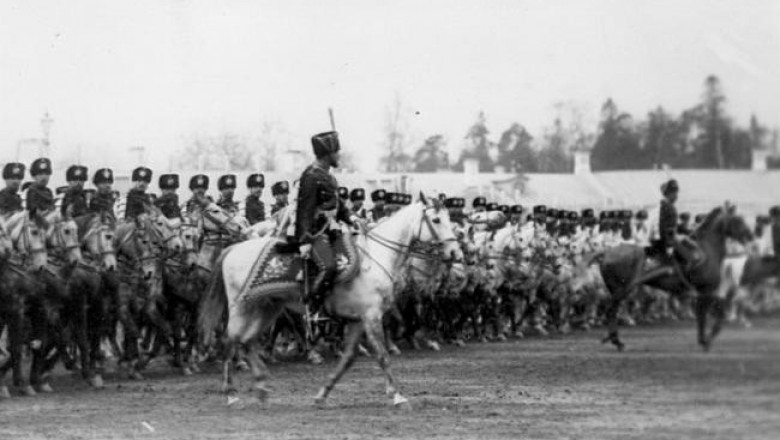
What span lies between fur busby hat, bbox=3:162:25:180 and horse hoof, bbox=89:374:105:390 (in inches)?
104

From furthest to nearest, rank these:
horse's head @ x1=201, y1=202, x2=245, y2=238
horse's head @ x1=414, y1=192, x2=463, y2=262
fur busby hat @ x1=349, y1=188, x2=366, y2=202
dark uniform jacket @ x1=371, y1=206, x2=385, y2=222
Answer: fur busby hat @ x1=349, y1=188, x2=366, y2=202
dark uniform jacket @ x1=371, y1=206, x2=385, y2=222
horse's head @ x1=201, y1=202, x2=245, y2=238
horse's head @ x1=414, y1=192, x2=463, y2=262

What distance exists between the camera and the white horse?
12.7m

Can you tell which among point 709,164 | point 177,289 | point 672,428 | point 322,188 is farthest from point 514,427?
point 177,289

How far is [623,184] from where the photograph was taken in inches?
248

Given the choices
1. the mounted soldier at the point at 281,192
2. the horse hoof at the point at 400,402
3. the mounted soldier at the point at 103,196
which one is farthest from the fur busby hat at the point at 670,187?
the mounted soldier at the point at 281,192

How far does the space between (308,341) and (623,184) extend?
13369mm

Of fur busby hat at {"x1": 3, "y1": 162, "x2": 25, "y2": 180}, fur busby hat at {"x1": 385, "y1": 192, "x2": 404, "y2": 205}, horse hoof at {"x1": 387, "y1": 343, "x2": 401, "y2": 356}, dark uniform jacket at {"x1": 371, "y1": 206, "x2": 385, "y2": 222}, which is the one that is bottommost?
horse hoof at {"x1": 387, "y1": 343, "x2": 401, "y2": 356}

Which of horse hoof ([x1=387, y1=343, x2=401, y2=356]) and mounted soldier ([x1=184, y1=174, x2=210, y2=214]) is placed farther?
horse hoof ([x1=387, y1=343, x2=401, y2=356])

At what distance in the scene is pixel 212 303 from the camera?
46.3ft

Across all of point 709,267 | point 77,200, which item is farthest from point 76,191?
point 709,267

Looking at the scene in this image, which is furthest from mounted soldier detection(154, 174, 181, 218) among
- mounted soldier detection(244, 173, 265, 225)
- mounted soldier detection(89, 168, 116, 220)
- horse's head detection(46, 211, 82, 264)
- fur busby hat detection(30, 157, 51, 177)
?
horse's head detection(46, 211, 82, 264)

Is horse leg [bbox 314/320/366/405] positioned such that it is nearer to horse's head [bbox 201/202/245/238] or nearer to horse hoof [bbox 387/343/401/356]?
horse's head [bbox 201/202/245/238]

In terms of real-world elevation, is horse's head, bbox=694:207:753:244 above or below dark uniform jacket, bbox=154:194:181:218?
above

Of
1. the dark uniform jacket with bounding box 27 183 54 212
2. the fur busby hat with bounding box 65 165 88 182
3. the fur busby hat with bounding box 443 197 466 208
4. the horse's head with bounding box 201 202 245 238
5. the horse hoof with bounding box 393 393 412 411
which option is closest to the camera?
the horse hoof with bounding box 393 393 412 411
